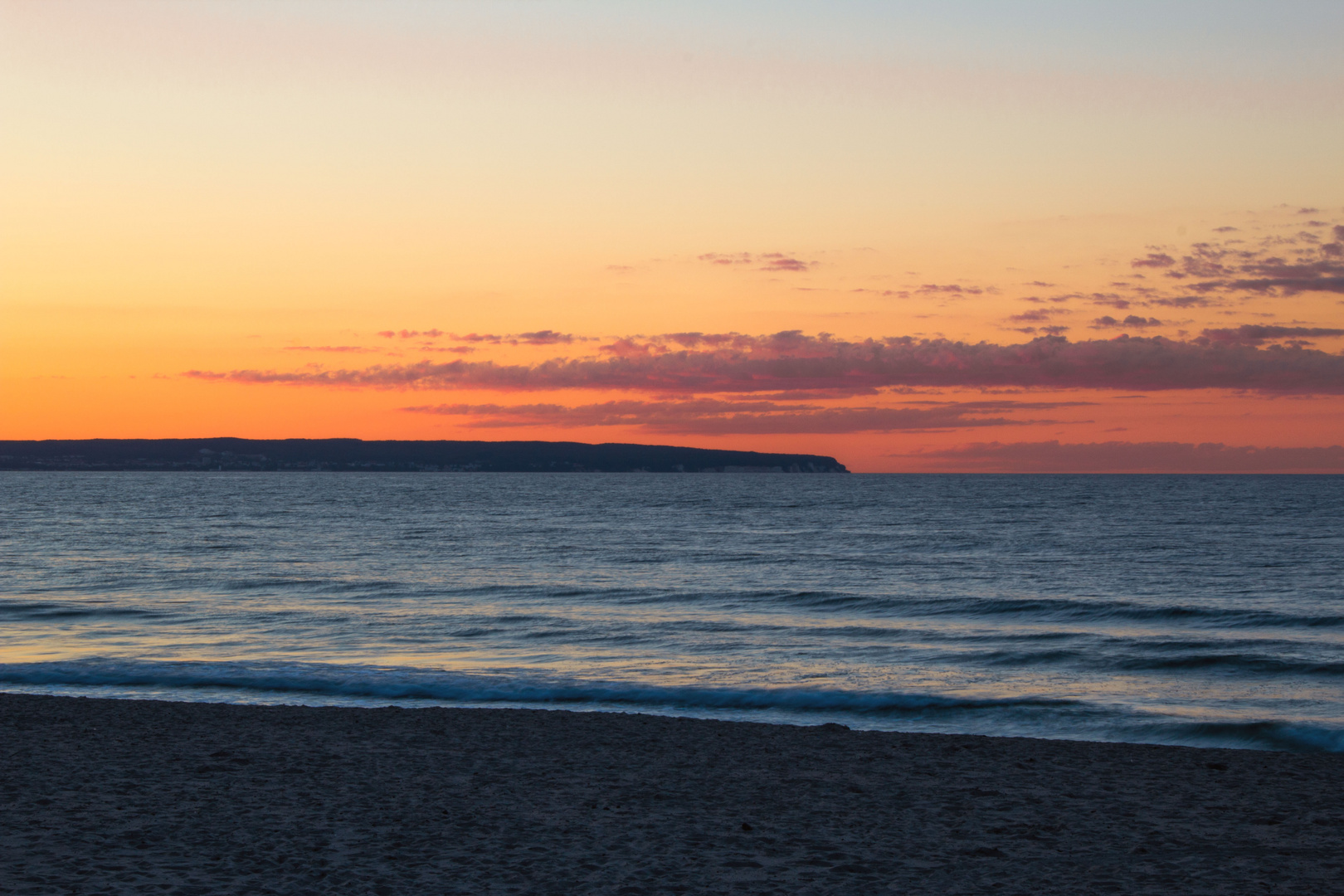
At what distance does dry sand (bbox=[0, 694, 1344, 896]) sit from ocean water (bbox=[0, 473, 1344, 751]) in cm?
357

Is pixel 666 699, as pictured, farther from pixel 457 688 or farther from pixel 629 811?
pixel 629 811

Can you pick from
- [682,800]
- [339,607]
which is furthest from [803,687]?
[339,607]

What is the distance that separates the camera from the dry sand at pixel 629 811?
8.02m

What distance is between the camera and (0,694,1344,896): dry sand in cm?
802

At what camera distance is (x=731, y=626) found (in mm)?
26375

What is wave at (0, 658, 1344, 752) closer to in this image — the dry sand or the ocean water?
the ocean water

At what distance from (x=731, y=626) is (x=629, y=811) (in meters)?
16.4

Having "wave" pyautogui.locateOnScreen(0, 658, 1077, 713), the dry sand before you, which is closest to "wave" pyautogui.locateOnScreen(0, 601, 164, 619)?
"wave" pyautogui.locateOnScreen(0, 658, 1077, 713)

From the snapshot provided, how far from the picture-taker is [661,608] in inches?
1169

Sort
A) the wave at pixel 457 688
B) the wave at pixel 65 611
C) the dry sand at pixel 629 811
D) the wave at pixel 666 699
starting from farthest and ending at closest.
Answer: the wave at pixel 65 611 < the wave at pixel 457 688 < the wave at pixel 666 699 < the dry sand at pixel 629 811

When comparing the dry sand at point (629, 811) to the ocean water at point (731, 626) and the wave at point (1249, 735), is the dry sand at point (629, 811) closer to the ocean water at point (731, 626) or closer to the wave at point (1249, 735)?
the wave at point (1249, 735)

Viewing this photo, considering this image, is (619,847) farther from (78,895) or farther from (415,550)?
(415,550)

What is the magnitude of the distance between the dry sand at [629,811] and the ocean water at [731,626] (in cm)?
357

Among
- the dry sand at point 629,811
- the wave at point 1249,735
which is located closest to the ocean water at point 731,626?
the wave at point 1249,735
